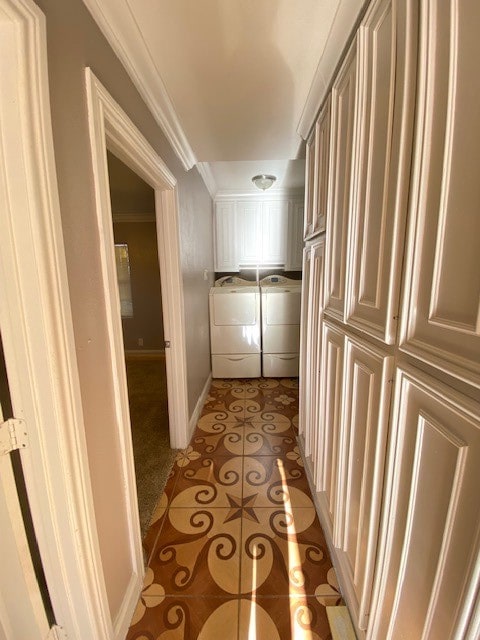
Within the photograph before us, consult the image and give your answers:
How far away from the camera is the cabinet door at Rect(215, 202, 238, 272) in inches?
133

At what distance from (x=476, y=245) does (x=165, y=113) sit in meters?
1.61

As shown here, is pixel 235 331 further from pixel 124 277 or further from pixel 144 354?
pixel 124 277

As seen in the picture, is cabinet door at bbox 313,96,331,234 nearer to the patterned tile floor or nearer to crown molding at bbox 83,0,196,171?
crown molding at bbox 83,0,196,171

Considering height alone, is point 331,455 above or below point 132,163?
below

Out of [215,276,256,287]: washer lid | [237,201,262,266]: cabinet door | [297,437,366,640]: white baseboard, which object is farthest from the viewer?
[215,276,256,287]: washer lid

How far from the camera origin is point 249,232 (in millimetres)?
3438

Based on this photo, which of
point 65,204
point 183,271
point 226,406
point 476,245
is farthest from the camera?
point 226,406

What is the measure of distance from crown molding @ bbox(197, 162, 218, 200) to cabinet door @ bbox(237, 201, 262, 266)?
354mm

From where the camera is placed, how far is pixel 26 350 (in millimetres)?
667

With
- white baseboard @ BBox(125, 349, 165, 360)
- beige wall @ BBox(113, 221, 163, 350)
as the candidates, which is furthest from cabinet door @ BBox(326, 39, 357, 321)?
white baseboard @ BBox(125, 349, 165, 360)

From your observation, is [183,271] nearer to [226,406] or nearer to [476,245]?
[226,406]

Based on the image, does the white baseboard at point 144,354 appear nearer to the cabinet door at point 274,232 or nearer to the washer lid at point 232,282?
the washer lid at point 232,282

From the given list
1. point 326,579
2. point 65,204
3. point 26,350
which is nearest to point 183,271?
point 65,204

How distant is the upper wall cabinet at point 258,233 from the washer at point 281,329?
17.0 inches
